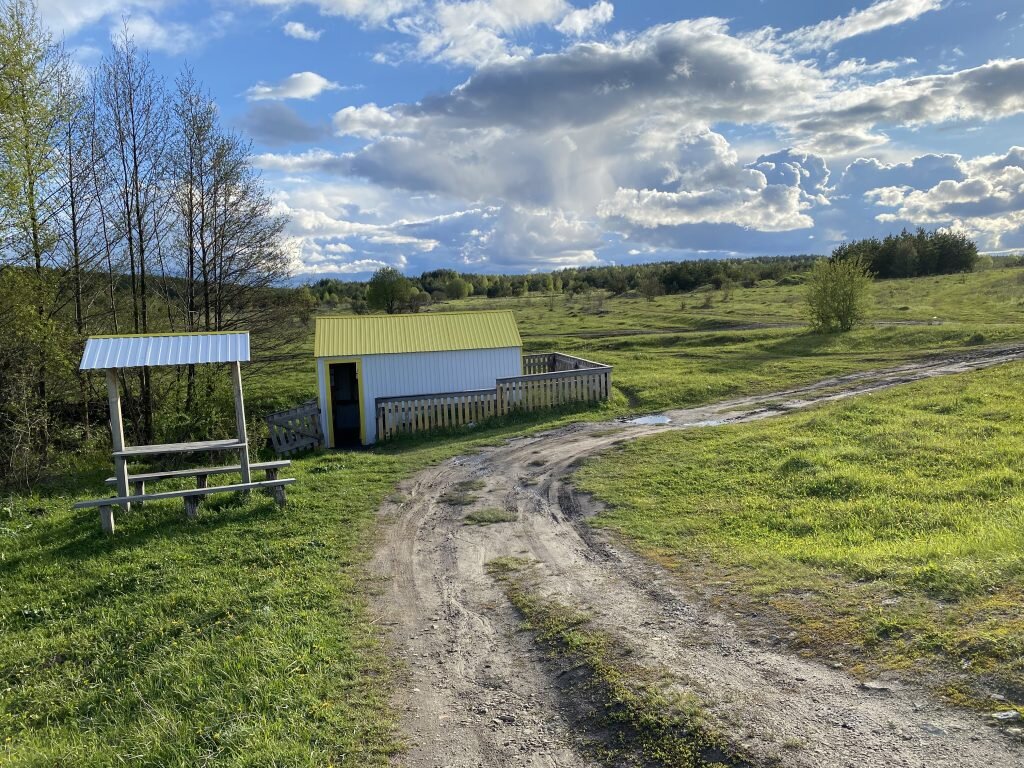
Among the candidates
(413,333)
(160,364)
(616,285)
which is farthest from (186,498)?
(616,285)

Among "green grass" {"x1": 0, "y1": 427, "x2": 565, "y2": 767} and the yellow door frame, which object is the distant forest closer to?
the yellow door frame

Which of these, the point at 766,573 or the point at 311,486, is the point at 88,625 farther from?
the point at 766,573

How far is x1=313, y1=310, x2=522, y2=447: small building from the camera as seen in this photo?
726 inches

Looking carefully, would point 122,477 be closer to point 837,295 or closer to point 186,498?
point 186,498

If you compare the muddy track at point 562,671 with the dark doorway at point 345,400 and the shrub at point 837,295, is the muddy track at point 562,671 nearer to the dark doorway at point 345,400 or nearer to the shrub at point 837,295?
the dark doorway at point 345,400

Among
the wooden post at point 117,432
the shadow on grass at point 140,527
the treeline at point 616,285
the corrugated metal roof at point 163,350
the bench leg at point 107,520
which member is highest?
the treeline at point 616,285

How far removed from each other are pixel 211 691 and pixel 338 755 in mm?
1613

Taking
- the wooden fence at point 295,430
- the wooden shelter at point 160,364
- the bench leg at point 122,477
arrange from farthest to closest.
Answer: the wooden fence at point 295,430
the bench leg at point 122,477
the wooden shelter at point 160,364

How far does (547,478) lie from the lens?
484 inches

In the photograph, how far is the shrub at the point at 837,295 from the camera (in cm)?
3158

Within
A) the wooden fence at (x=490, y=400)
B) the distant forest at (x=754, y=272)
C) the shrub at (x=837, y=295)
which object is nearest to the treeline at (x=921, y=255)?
the distant forest at (x=754, y=272)

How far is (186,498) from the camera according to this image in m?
10.2

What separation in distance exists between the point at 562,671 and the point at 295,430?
14231 millimetres

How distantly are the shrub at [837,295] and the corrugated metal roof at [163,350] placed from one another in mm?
29198
